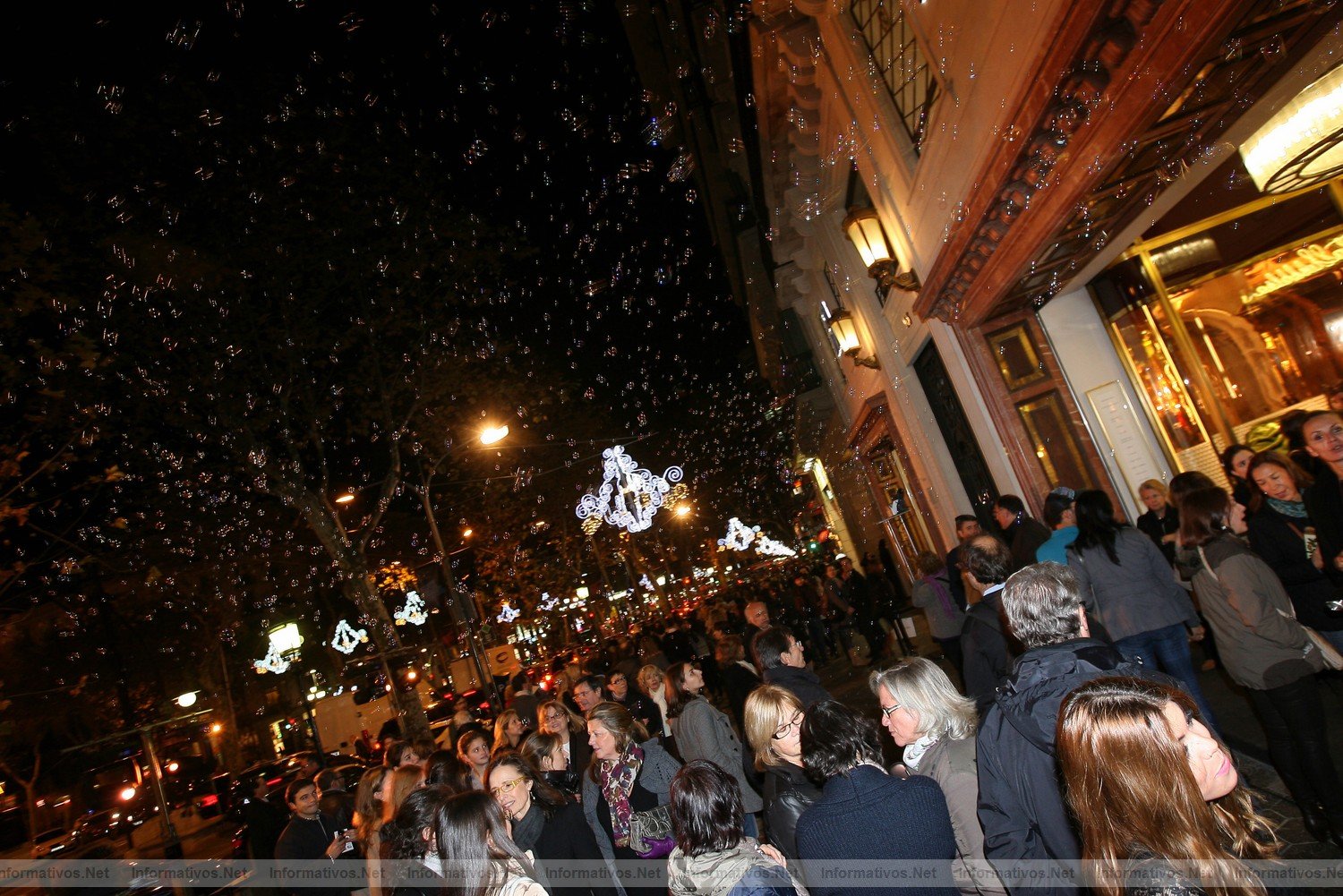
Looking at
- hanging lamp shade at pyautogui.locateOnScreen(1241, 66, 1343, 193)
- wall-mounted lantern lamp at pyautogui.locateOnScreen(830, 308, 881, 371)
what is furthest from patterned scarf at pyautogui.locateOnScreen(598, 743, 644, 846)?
wall-mounted lantern lamp at pyautogui.locateOnScreen(830, 308, 881, 371)

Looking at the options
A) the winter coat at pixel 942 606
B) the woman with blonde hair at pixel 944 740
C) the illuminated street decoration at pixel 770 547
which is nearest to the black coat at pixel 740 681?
the winter coat at pixel 942 606

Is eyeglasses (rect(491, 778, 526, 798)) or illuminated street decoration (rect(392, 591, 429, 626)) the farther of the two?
illuminated street decoration (rect(392, 591, 429, 626))

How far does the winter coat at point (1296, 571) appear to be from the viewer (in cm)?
415

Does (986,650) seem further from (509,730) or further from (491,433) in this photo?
(491,433)

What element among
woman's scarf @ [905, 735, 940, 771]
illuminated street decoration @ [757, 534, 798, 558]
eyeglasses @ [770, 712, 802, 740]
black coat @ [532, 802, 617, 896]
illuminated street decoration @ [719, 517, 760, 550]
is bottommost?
black coat @ [532, 802, 617, 896]

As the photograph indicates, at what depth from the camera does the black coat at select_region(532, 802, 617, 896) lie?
4.22m

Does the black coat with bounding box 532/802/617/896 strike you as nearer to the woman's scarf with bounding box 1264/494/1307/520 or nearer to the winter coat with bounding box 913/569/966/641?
the woman's scarf with bounding box 1264/494/1307/520

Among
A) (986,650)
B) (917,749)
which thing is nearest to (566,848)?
(917,749)

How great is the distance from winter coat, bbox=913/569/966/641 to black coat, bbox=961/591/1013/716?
4047 millimetres

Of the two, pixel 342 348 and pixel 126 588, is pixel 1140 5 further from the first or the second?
pixel 126 588

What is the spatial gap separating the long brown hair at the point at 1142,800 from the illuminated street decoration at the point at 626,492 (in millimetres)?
14729

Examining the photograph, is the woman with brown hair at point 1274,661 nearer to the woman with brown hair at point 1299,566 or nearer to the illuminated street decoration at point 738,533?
the woman with brown hair at point 1299,566

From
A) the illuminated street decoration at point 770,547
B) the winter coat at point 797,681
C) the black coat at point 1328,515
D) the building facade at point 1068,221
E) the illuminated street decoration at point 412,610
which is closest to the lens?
the black coat at point 1328,515

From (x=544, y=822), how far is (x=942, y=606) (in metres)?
5.34
